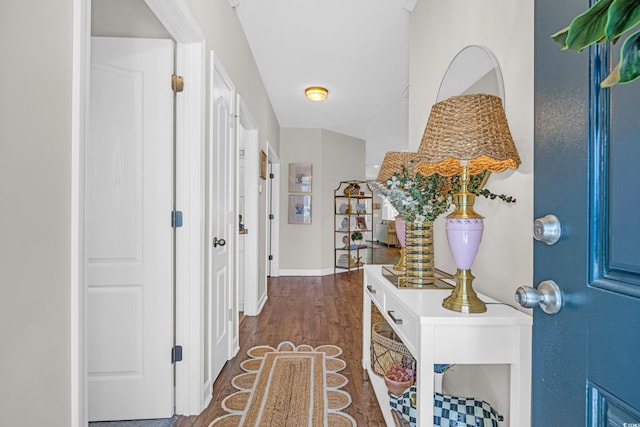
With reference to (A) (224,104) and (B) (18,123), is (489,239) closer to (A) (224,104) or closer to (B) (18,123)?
(B) (18,123)

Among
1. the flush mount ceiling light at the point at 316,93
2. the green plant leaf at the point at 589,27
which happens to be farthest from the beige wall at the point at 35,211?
the flush mount ceiling light at the point at 316,93

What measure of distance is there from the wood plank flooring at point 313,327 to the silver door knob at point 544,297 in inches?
57.5

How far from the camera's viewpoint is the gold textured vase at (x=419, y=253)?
1.68m

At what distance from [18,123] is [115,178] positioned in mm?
1259

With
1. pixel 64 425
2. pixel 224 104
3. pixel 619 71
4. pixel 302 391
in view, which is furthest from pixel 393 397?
pixel 224 104

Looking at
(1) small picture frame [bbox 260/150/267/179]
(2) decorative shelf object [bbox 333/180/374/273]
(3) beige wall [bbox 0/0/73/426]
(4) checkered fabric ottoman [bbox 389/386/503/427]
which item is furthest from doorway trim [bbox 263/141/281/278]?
(3) beige wall [bbox 0/0/73/426]

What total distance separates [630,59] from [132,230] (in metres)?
2.05

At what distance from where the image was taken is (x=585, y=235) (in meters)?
0.63

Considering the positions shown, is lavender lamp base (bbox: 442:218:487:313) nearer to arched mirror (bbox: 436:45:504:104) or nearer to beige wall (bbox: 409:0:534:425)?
beige wall (bbox: 409:0:534:425)

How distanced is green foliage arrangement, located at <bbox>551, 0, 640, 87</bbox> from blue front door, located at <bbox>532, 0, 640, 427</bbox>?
21 cm

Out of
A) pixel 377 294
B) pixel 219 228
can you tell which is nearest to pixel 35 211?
pixel 377 294

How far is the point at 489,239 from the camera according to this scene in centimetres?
153

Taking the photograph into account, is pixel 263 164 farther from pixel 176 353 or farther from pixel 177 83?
pixel 176 353

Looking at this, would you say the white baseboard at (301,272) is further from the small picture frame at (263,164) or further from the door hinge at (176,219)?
the door hinge at (176,219)
